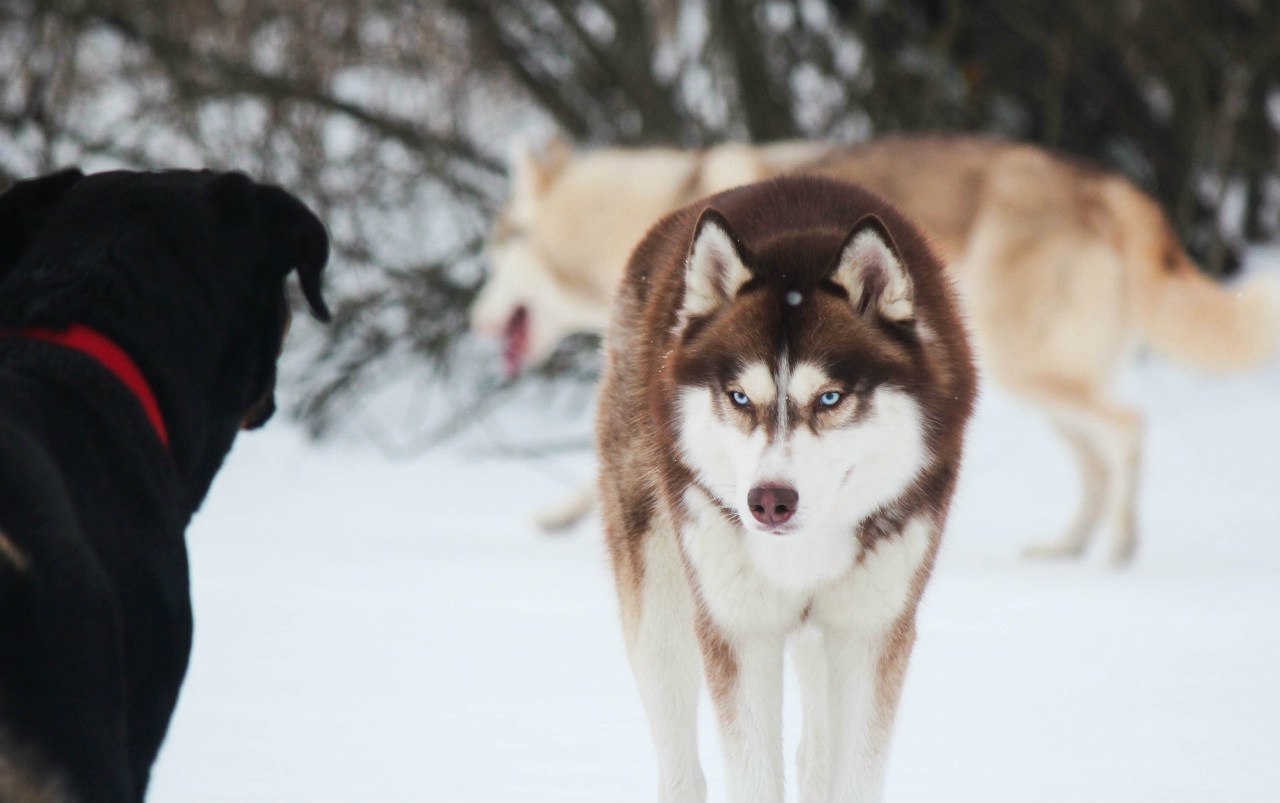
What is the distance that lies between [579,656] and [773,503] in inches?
90.1

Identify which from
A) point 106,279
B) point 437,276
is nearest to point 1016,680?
point 106,279

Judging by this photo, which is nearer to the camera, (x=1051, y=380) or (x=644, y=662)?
(x=644, y=662)

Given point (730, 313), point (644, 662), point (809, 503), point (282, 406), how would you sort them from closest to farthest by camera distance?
point (809, 503) < point (730, 313) < point (644, 662) < point (282, 406)

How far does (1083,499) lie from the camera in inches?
272

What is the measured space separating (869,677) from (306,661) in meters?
2.35

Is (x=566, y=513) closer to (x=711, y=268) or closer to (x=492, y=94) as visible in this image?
(x=492, y=94)

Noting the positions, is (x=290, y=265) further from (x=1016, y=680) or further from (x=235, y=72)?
(x=235, y=72)

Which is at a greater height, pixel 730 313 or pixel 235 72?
pixel 730 313

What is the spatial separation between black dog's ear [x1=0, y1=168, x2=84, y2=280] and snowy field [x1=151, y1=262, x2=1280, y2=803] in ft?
4.45

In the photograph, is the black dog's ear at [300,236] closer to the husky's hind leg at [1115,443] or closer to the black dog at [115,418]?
the black dog at [115,418]

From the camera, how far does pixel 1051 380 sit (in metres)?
6.74

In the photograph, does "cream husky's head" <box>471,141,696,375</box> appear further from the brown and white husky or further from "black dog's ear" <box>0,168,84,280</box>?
"black dog's ear" <box>0,168,84,280</box>

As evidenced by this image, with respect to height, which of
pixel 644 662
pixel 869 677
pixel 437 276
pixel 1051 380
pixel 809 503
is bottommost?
pixel 437 276

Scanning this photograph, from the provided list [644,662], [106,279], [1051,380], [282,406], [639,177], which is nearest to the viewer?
[106,279]
